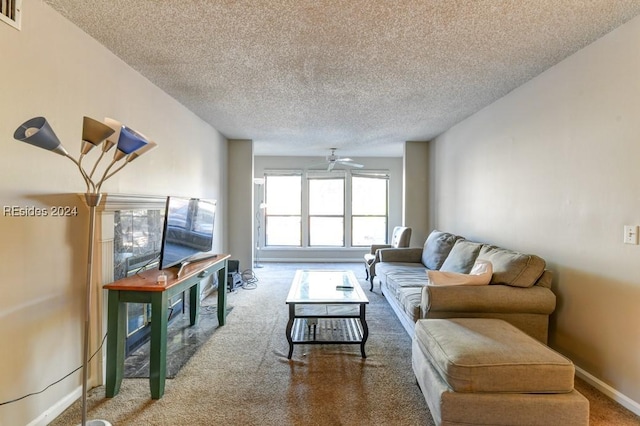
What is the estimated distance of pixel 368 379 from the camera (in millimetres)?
2436

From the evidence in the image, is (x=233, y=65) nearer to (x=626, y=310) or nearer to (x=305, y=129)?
(x=305, y=129)

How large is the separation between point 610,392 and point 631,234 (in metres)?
1.05

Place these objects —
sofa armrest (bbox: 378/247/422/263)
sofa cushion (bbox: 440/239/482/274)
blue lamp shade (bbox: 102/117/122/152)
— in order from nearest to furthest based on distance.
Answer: blue lamp shade (bbox: 102/117/122/152) → sofa cushion (bbox: 440/239/482/274) → sofa armrest (bbox: 378/247/422/263)

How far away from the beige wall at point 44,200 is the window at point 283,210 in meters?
4.91

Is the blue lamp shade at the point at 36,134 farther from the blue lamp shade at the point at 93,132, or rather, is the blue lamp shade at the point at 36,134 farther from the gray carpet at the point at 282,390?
the gray carpet at the point at 282,390

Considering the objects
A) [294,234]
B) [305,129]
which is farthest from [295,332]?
[294,234]

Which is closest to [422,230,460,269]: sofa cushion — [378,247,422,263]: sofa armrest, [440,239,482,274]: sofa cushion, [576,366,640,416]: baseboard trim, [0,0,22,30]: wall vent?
[378,247,422,263]: sofa armrest

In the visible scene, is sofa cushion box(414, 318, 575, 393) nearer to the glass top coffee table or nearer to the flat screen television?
the glass top coffee table

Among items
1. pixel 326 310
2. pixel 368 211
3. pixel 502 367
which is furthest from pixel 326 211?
pixel 502 367

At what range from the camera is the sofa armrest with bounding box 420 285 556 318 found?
8.08 feet

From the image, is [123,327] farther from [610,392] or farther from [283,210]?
[283,210]

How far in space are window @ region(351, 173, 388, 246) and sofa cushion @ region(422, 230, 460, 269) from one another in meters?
3.05

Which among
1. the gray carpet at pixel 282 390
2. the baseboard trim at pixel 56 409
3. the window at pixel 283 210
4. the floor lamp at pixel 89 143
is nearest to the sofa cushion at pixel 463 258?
the gray carpet at pixel 282 390

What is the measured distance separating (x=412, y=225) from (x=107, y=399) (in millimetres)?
4885
